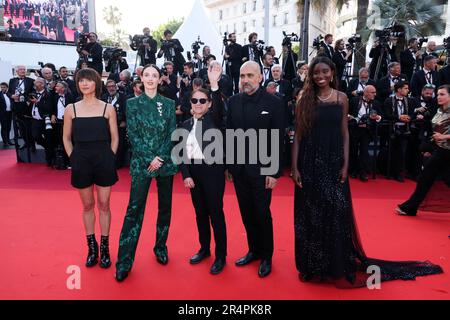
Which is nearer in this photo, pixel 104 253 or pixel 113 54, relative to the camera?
pixel 104 253

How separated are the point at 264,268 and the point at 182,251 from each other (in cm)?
89

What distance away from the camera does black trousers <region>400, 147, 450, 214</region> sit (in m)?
4.36

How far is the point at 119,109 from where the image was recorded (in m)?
7.22

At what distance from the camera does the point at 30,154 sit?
8352mm

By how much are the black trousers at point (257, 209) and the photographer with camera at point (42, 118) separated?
5720 mm

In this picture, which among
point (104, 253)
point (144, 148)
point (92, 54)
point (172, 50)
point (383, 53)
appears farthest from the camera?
point (172, 50)

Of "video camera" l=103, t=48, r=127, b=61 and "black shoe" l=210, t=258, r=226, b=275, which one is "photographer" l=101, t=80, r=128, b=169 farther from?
"black shoe" l=210, t=258, r=226, b=275

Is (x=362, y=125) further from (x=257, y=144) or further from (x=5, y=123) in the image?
(x=5, y=123)

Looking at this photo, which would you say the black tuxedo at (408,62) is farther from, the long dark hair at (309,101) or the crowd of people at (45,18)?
the crowd of people at (45,18)

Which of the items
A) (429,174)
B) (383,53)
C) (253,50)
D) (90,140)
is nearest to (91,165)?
(90,140)

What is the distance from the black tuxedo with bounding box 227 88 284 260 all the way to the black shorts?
1.03 metres

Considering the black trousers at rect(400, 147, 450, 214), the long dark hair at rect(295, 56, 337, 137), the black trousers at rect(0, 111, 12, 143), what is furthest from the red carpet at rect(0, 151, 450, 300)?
the black trousers at rect(0, 111, 12, 143)

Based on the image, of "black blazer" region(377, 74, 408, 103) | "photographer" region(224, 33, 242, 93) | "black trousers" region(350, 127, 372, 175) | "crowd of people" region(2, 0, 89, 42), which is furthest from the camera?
"crowd of people" region(2, 0, 89, 42)

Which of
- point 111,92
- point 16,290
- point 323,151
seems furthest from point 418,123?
point 16,290
